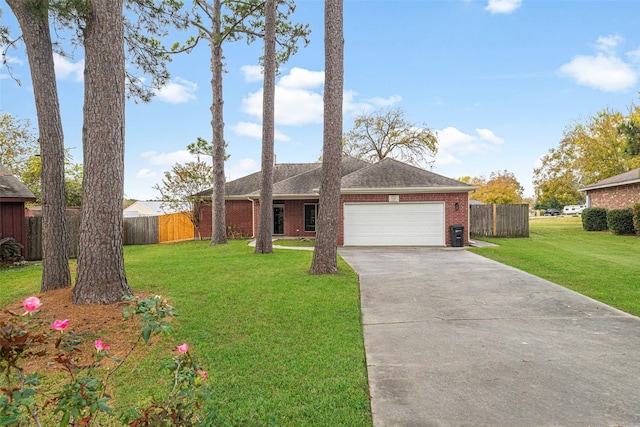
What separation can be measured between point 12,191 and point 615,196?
1162 inches

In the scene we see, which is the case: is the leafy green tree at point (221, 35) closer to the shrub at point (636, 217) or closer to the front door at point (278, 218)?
the front door at point (278, 218)

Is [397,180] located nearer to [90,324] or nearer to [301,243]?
[301,243]

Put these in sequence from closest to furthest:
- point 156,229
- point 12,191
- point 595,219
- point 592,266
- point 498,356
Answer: point 498,356
point 592,266
point 12,191
point 156,229
point 595,219

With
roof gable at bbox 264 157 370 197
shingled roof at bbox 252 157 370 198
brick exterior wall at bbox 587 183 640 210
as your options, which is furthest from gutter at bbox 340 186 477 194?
brick exterior wall at bbox 587 183 640 210

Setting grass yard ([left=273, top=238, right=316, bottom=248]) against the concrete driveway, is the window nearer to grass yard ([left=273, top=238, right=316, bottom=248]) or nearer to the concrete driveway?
grass yard ([left=273, top=238, right=316, bottom=248])

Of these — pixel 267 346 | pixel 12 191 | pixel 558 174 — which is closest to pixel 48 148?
pixel 267 346

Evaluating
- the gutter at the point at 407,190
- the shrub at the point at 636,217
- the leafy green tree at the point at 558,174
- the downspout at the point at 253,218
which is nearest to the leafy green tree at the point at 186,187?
the downspout at the point at 253,218

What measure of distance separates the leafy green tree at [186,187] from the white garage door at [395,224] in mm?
9332

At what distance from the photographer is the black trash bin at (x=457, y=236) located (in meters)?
14.0

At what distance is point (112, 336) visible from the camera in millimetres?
4230

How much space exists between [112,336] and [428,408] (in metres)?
3.74

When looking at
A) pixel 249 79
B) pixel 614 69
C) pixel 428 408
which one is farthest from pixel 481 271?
pixel 614 69

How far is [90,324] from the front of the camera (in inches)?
175

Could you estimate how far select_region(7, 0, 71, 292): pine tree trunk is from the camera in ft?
19.2
